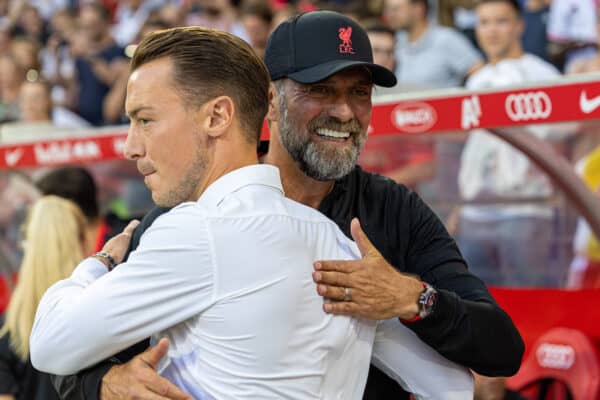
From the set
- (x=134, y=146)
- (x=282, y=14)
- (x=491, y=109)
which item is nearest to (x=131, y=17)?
(x=282, y=14)

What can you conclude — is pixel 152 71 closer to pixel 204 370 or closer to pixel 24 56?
pixel 204 370

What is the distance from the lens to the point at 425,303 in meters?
2.18

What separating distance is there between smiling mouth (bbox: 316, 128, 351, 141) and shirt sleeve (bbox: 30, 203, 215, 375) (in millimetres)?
844

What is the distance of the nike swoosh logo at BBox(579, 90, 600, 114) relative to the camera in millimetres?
3025

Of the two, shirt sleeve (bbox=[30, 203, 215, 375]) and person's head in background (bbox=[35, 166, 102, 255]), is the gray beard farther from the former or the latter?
person's head in background (bbox=[35, 166, 102, 255])

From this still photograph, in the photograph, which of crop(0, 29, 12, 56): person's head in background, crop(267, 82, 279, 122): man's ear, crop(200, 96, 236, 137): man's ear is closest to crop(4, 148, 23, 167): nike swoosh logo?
crop(267, 82, 279, 122): man's ear

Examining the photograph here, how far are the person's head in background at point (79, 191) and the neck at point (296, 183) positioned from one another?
5.49 ft

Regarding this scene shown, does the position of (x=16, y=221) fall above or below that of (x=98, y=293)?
below

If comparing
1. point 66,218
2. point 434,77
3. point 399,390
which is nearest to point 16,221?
point 66,218

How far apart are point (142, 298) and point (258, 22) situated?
580cm

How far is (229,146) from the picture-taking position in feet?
6.71

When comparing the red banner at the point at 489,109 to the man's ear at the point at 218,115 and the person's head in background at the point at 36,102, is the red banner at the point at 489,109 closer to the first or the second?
the man's ear at the point at 218,115

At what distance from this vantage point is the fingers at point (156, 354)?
1.95 meters

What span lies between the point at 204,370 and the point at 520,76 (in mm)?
4085
